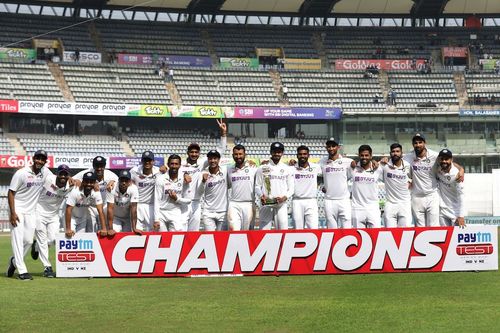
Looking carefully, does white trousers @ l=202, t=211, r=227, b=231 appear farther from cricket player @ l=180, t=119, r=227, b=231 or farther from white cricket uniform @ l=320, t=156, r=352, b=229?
white cricket uniform @ l=320, t=156, r=352, b=229

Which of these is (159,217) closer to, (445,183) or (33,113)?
(445,183)

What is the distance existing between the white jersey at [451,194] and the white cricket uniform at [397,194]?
0.60m

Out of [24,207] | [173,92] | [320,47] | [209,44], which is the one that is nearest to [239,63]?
[209,44]

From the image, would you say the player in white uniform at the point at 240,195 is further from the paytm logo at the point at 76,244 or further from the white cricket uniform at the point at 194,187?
the paytm logo at the point at 76,244

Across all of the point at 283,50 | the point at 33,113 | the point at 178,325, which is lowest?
the point at 178,325

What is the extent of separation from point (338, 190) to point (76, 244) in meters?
5.04

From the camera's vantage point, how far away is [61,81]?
53406mm

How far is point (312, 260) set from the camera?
13.1 meters

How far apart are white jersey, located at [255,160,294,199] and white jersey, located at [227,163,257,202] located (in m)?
0.13

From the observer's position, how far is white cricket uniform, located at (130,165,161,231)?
14625mm

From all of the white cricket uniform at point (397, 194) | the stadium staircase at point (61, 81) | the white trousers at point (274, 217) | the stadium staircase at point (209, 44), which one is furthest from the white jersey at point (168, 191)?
the stadium staircase at point (209, 44)

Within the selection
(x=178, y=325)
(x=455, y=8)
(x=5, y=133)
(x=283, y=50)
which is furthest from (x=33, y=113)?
(x=178, y=325)

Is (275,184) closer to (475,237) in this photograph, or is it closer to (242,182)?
(242,182)

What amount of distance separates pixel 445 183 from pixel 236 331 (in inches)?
282
